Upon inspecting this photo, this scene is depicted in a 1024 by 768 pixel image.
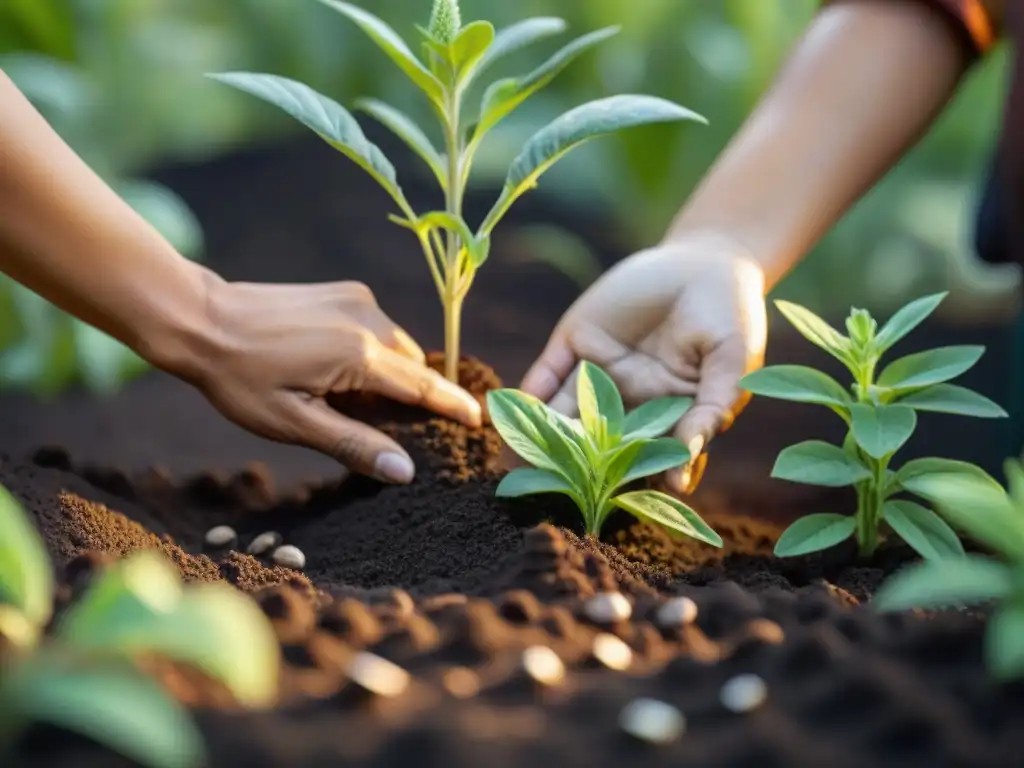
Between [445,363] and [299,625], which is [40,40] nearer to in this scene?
[445,363]

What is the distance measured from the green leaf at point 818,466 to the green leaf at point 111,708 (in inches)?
23.9

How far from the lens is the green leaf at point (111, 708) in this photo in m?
0.48

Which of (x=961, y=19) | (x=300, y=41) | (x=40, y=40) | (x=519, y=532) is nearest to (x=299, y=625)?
(x=519, y=532)

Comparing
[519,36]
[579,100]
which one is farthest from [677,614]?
[579,100]

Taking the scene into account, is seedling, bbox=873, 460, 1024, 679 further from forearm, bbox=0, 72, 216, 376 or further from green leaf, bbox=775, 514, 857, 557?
forearm, bbox=0, 72, 216, 376

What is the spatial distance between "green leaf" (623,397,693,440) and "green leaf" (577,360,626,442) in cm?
2

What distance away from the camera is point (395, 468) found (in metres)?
1.14

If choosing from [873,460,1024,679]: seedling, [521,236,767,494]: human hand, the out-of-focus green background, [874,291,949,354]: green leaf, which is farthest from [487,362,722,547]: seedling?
the out-of-focus green background

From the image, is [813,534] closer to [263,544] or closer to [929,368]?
[929,368]

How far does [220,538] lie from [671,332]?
0.50 m

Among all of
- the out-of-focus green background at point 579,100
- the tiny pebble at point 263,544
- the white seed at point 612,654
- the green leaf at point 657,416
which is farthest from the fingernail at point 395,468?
the out-of-focus green background at point 579,100

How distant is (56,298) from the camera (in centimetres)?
109

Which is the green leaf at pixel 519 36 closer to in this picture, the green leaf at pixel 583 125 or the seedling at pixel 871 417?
the green leaf at pixel 583 125

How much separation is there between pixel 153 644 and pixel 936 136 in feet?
7.78
